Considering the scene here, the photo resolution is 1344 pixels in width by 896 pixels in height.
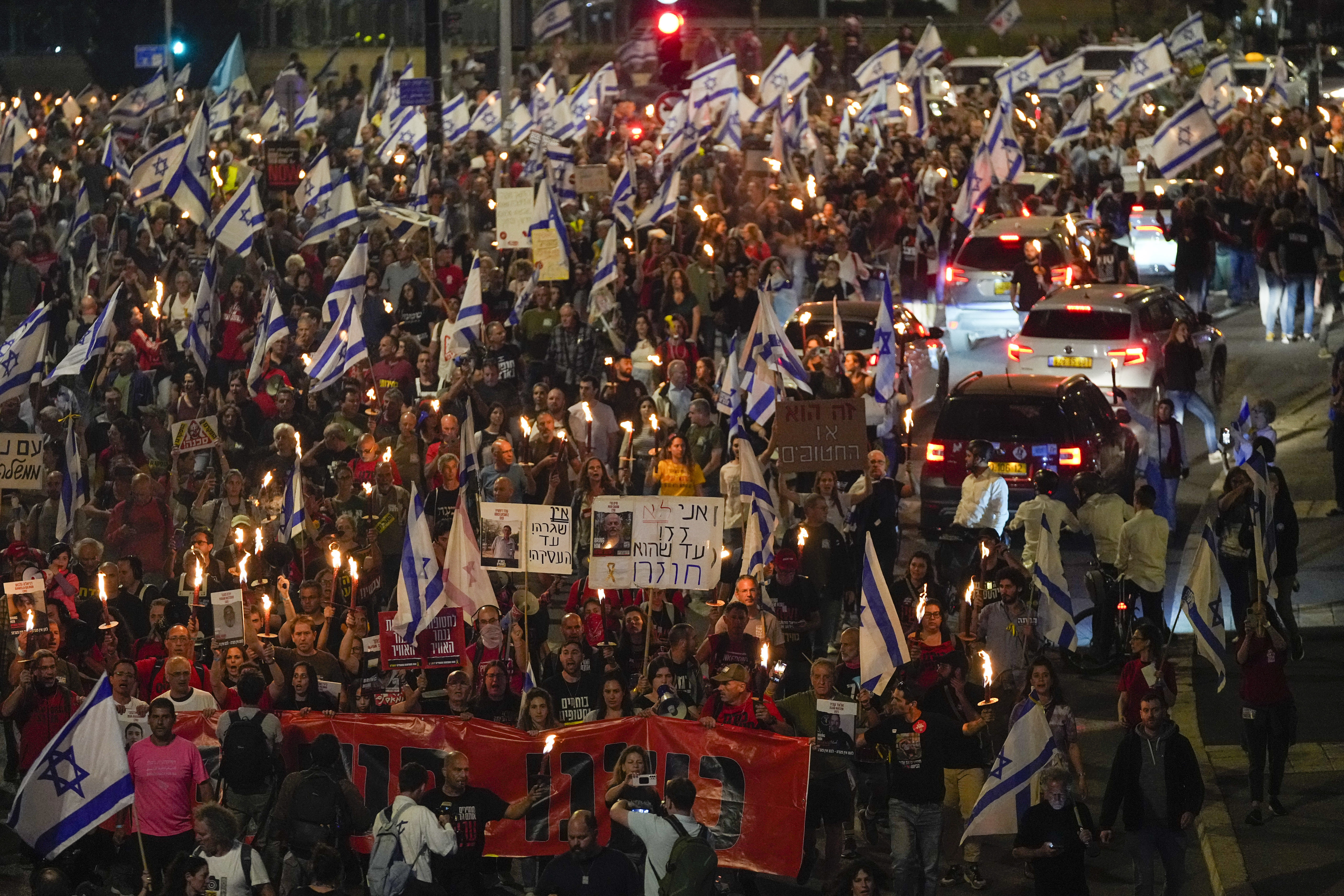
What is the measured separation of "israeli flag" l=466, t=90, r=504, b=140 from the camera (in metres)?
34.8

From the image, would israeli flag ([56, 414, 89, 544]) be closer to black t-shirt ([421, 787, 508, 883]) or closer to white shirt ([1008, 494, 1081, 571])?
black t-shirt ([421, 787, 508, 883])

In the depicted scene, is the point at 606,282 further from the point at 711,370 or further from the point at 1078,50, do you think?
the point at 1078,50

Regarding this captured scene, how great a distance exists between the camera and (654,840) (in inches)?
419

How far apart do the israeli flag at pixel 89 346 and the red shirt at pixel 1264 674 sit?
10.4m

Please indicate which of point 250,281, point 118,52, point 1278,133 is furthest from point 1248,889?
point 118,52

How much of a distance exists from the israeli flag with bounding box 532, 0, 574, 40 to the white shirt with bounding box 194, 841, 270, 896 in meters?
32.7

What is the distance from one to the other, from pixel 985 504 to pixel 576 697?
4.88 m

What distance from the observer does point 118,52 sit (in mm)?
53781

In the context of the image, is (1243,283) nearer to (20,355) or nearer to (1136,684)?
(20,355)

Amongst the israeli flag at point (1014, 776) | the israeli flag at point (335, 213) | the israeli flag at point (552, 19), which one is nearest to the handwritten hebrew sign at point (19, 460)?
the israeli flag at point (1014, 776)

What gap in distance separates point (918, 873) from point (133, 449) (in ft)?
31.2

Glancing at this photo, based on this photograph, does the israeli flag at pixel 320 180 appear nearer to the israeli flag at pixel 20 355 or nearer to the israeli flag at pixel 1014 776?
the israeli flag at pixel 20 355

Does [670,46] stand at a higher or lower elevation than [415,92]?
lower

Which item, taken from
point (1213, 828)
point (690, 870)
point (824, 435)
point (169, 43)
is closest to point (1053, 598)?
point (824, 435)
